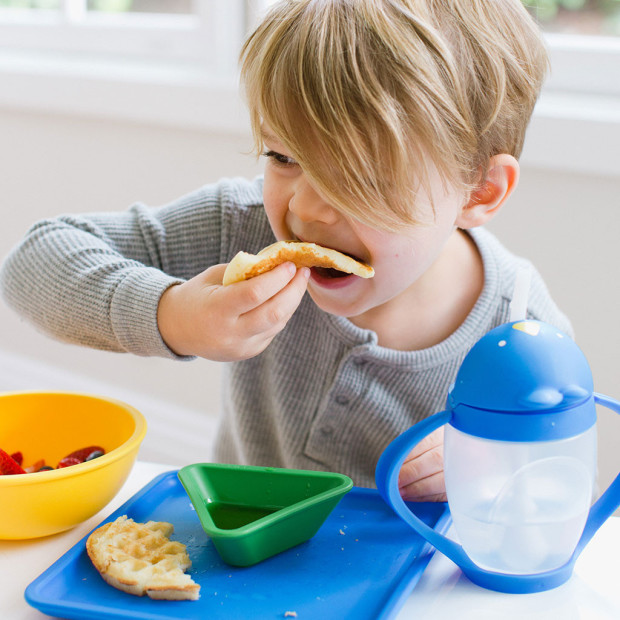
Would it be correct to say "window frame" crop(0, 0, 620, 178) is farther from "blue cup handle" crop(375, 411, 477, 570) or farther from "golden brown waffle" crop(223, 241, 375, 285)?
"blue cup handle" crop(375, 411, 477, 570)

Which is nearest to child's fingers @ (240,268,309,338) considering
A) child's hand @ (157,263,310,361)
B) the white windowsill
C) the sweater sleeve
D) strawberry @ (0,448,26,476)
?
child's hand @ (157,263,310,361)

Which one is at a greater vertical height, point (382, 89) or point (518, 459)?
point (382, 89)

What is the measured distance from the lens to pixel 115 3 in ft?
6.95

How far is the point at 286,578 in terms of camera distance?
672 millimetres

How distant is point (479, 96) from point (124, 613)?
575 mm

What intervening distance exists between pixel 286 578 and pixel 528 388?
0.26m

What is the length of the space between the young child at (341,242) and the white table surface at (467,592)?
0.46 feet

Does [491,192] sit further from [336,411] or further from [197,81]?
[197,81]

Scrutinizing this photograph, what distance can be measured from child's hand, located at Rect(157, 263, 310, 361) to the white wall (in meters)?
0.74

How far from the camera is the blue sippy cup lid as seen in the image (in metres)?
0.60

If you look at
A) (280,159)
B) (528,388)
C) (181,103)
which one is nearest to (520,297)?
(528,388)

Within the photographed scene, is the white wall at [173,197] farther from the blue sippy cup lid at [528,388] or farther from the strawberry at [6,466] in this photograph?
the strawberry at [6,466]

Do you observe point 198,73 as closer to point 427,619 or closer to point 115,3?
point 115,3

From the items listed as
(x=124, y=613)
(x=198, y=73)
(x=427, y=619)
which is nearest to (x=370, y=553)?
(x=427, y=619)
